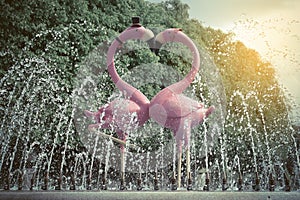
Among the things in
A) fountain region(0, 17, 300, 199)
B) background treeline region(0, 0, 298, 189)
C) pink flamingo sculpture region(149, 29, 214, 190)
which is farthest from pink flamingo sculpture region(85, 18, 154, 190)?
background treeline region(0, 0, 298, 189)

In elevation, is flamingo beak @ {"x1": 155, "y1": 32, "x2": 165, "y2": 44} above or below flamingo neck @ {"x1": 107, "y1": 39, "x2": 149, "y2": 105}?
above

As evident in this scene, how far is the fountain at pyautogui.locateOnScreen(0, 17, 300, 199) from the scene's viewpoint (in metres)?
7.36

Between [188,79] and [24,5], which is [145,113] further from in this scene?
[24,5]

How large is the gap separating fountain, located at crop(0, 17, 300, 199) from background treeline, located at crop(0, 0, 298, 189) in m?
0.02

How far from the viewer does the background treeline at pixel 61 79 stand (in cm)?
737

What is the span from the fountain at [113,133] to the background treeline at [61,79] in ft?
0.07

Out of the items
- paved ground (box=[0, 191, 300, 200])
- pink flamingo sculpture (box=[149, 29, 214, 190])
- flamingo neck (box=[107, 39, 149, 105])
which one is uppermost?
flamingo neck (box=[107, 39, 149, 105])

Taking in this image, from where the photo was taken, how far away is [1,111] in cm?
715

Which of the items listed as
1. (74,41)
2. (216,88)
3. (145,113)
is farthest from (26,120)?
(216,88)

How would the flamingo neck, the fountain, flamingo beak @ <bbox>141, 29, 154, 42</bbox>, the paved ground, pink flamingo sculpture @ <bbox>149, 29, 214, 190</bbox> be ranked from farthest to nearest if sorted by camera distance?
1. the fountain
2. the flamingo neck
3. flamingo beak @ <bbox>141, 29, 154, 42</bbox>
4. pink flamingo sculpture @ <bbox>149, 29, 214, 190</bbox>
5. the paved ground

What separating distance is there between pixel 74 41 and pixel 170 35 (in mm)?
3895

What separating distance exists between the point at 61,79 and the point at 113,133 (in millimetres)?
1523

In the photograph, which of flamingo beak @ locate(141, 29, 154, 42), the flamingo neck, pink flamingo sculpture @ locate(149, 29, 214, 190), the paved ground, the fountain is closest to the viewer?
the paved ground

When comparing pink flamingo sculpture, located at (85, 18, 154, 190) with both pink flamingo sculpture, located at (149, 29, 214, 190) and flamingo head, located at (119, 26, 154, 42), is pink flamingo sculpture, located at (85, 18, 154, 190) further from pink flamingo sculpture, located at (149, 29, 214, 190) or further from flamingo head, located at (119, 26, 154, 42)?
pink flamingo sculpture, located at (149, 29, 214, 190)
